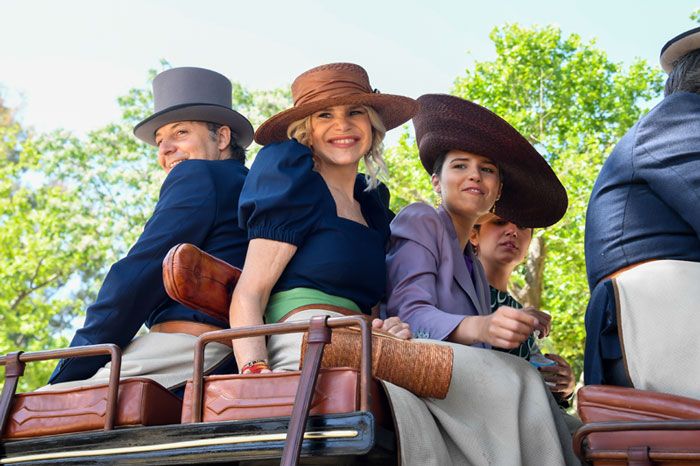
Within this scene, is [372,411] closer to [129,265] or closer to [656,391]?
[656,391]

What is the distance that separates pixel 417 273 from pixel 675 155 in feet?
3.60

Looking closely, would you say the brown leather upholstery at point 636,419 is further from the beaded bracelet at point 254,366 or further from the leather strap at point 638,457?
the beaded bracelet at point 254,366

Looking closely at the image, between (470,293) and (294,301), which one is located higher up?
(470,293)

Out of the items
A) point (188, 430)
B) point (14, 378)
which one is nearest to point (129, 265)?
point (14, 378)

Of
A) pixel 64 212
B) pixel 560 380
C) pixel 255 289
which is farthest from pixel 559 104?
pixel 255 289

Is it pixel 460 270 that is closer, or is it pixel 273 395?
pixel 273 395

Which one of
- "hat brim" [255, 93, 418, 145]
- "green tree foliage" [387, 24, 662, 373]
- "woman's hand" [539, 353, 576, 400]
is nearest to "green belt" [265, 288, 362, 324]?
"hat brim" [255, 93, 418, 145]

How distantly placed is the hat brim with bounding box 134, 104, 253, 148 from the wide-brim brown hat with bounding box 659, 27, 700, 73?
6.23ft

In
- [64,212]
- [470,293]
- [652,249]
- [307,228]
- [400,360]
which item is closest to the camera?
[400,360]

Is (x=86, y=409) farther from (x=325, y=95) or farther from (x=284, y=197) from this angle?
(x=325, y=95)

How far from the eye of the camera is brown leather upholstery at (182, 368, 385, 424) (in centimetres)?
275

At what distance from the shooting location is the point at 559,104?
59.5 feet

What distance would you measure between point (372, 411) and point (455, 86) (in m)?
16.9

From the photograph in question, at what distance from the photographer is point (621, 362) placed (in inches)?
126
